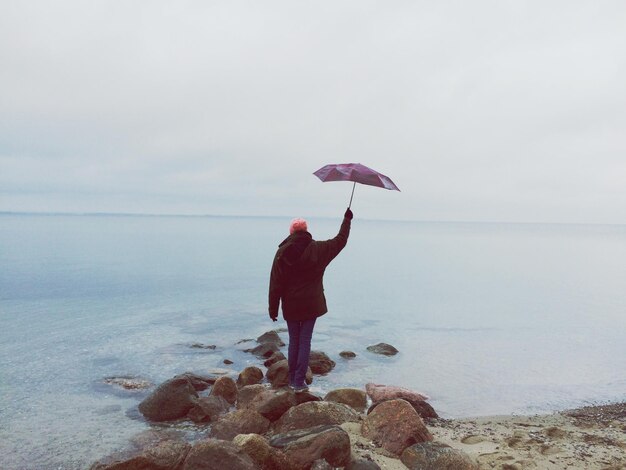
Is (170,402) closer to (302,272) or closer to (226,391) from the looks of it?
(226,391)

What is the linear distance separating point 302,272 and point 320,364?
249 inches

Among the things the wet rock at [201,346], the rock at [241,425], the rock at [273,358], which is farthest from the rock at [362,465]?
the wet rock at [201,346]

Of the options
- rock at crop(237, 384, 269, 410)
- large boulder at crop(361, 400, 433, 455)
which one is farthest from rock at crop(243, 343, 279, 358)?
large boulder at crop(361, 400, 433, 455)

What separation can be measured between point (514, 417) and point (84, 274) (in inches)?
1653

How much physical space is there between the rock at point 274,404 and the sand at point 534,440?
1.26 metres

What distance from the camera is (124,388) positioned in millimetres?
12969

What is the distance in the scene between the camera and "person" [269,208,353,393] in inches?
360

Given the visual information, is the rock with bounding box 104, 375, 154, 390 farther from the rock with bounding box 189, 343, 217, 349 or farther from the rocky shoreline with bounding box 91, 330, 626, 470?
the rock with bounding box 189, 343, 217, 349

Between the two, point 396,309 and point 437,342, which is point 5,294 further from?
point 437,342

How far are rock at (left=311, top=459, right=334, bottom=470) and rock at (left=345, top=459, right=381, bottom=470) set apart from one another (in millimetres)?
346

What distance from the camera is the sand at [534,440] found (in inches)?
300

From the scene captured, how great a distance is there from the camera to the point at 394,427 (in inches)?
319

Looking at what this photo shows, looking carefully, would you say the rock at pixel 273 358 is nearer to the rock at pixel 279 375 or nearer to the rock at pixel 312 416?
the rock at pixel 279 375

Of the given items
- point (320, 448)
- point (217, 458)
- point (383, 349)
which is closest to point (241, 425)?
point (217, 458)
